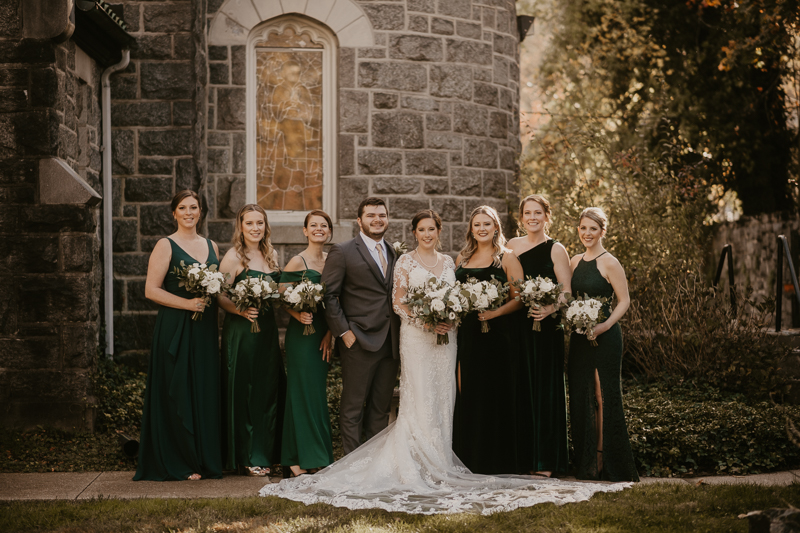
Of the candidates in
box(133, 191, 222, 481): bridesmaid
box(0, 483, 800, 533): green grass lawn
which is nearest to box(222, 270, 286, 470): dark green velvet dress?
box(133, 191, 222, 481): bridesmaid

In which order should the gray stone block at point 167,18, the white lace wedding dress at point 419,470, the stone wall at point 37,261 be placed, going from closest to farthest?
1. the white lace wedding dress at point 419,470
2. the stone wall at point 37,261
3. the gray stone block at point 167,18

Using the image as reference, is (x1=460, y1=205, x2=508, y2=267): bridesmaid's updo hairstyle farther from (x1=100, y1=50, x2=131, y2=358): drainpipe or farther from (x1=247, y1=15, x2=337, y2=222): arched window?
(x1=100, y1=50, x2=131, y2=358): drainpipe

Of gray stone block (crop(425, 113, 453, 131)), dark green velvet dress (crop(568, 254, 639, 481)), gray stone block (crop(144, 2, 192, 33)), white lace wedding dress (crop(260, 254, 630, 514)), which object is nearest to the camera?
white lace wedding dress (crop(260, 254, 630, 514))

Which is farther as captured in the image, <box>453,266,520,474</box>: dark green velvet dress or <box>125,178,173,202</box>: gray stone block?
<box>125,178,173,202</box>: gray stone block

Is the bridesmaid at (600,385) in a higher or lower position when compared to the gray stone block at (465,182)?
lower

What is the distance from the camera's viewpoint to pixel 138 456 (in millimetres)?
6168

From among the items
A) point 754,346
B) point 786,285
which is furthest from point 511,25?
point 786,285

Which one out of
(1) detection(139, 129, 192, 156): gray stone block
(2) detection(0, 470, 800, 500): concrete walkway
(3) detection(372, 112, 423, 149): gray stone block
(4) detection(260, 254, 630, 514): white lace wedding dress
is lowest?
(2) detection(0, 470, 800, 500): concrete walkway

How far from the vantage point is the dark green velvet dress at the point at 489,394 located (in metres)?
6.02

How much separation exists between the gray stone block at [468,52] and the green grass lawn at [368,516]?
6.24 metres

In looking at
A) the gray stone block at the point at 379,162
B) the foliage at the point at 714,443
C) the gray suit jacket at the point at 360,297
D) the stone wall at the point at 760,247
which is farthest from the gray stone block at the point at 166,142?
the stone wall at the point at 760,247

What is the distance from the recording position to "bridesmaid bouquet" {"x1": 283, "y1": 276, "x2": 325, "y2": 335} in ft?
19.3

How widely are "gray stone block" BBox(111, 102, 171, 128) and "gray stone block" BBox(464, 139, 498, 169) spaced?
370 cm

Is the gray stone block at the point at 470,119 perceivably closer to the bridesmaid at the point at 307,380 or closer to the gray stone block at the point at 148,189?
the gray stone block at the point at 148,189
